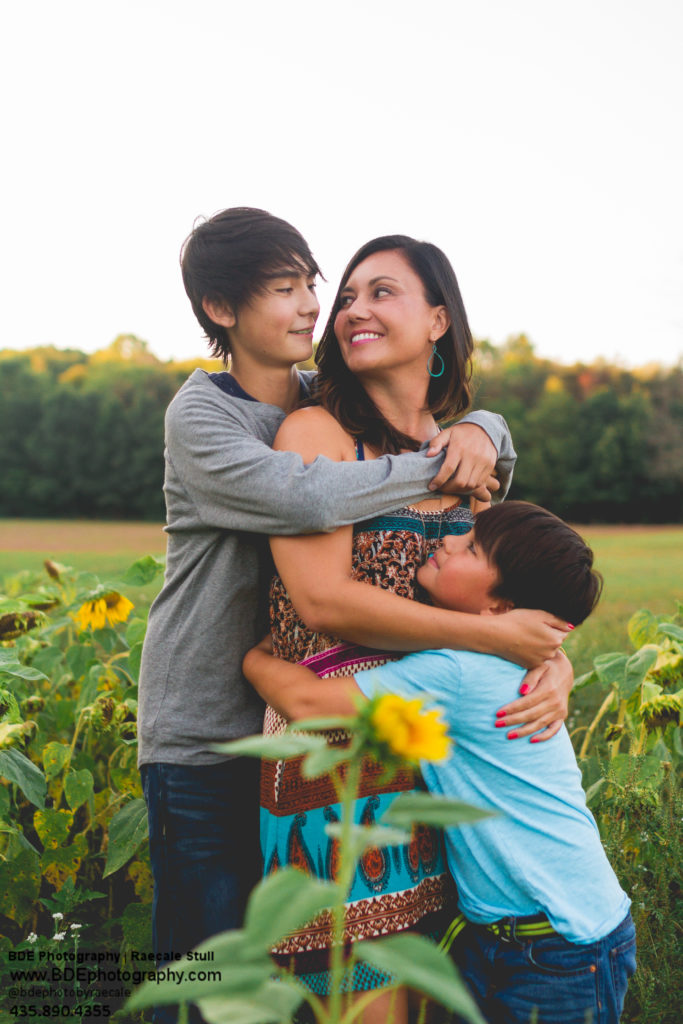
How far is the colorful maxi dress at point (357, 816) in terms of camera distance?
1.73m

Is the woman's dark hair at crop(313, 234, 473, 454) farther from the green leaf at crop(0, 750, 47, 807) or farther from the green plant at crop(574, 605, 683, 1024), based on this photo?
the green leaf at crop(0, 750, 47, 807)

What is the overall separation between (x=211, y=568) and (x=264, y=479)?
34cm

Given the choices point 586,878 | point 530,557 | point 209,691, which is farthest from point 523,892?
point 209,691

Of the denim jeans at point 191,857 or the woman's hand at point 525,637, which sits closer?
the woman's hand at point 525,637

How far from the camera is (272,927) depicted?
74 cm

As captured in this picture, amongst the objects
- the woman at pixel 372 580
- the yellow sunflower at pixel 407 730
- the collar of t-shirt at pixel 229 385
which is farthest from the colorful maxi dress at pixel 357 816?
the yellow sunflower at pixel 407 730

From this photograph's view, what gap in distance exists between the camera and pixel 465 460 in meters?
2.06

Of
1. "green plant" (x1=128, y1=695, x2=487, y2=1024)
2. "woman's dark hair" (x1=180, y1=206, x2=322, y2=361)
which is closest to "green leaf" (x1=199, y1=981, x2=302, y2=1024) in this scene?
"green plant" (x1=128, y1=695, x2=487, y2=1024)

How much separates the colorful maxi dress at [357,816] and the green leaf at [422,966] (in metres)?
0.98

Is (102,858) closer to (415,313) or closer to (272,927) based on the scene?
(415,313)

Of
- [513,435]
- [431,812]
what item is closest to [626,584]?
[431,812]

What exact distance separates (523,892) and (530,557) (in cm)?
62

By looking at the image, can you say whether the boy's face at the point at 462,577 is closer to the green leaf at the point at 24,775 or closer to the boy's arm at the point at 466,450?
the boy's arm at the point at 466,450

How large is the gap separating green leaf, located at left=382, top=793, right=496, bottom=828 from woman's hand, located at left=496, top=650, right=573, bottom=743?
88 centimetres
